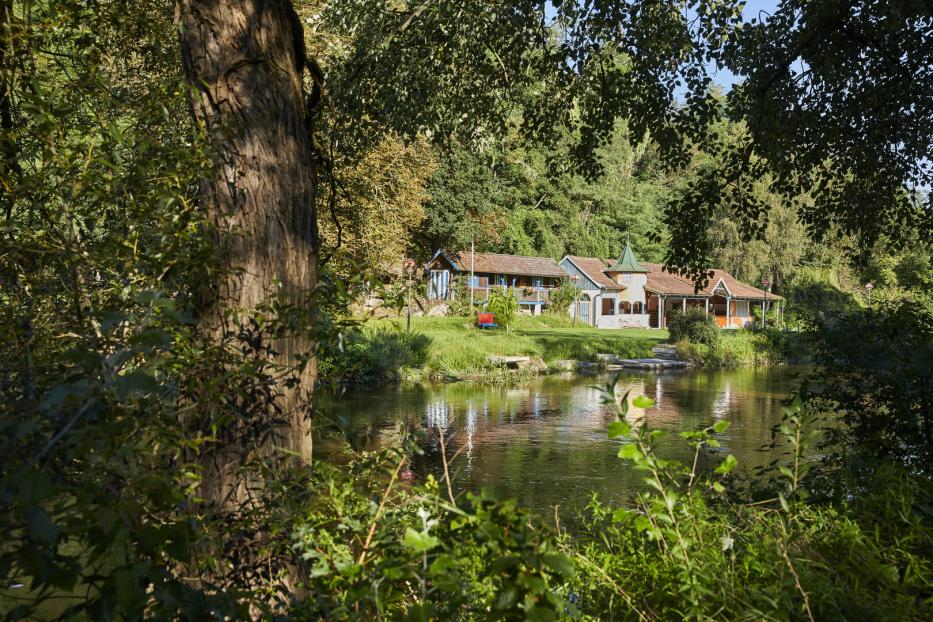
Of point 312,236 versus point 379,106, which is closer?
point 312,236

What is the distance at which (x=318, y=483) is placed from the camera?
2338 millimetres

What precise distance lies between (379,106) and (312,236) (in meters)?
4.47

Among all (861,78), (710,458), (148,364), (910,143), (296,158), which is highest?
(861,78)

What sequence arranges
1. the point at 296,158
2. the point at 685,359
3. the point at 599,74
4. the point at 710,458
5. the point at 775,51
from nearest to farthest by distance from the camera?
1. the point at 296,158
2. the point at 775,51
3. the point at 599,74
4. the point at 710,458
5. the point at 685,359

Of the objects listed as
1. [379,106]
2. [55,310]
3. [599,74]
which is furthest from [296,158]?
[599,74]

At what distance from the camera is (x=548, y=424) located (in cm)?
1469

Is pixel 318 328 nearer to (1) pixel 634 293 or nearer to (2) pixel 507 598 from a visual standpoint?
(2) pixel 507 598

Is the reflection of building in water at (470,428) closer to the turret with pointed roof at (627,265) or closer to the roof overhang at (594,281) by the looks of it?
the roof overhang at (594,281)

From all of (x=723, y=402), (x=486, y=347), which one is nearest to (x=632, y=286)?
(x=486, y=347)

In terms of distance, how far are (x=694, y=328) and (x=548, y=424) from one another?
1932 centimetres

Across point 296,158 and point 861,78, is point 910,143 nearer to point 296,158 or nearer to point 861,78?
point 861,78

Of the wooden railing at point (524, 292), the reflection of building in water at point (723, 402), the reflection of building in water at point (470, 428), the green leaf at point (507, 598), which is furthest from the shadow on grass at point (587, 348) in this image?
the green leaf at point (507, 598)

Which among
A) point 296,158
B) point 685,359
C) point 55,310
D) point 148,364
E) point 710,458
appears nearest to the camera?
point 148,364

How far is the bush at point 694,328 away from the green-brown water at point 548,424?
741 centimetres
